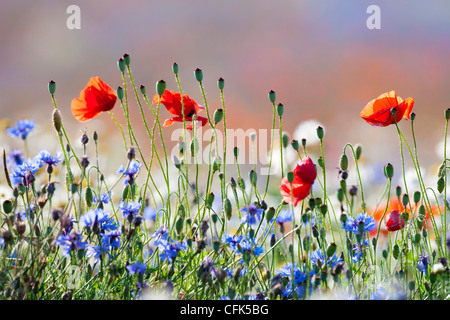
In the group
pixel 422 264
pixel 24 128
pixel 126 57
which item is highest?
pixel 126 57

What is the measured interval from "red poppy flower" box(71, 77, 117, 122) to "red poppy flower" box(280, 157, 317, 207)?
464 mm

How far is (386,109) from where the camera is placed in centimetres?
145

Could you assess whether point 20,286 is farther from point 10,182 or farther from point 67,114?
point 67,114

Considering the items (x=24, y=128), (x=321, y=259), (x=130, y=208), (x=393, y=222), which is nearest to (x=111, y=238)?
(x=130, y=208)

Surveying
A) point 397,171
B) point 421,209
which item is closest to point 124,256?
point 421,209

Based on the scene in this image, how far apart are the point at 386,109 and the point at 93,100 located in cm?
66

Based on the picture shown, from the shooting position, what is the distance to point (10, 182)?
1.38 m

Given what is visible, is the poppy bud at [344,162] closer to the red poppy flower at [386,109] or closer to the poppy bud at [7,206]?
the red poppy flower at [386,109]

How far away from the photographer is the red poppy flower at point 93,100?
147cm

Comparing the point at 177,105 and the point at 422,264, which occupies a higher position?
the point at 177,105

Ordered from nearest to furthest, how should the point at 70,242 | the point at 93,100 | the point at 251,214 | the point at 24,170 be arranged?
the point at 70,242
the point at 251,214
the point at 24,170
the point at 93,100

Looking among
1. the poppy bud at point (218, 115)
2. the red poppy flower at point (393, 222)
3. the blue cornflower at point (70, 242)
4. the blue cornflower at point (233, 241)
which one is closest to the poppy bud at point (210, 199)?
the blue cornflower at point (233, 241)

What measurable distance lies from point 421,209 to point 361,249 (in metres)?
0.16

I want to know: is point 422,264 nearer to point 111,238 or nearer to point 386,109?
point 386,109
